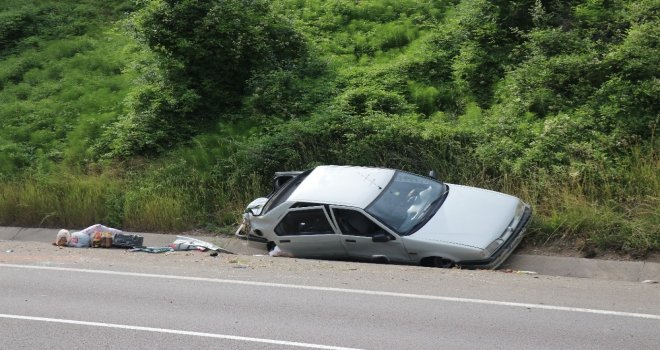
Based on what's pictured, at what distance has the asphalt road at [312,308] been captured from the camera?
803 cm

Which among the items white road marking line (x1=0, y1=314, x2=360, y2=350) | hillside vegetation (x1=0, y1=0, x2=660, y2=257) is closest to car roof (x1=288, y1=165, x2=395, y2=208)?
hillside vegetation (x1=0, y1=0, x2=660, y2=257)

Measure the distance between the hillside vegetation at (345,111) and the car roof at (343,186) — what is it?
201 centimetres

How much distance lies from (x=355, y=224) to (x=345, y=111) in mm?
4947

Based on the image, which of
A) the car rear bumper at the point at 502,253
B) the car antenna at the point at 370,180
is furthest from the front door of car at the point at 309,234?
the car rear bumper at the point at 502,253

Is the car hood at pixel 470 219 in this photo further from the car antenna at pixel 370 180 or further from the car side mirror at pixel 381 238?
the car antenna at pixel 370 180

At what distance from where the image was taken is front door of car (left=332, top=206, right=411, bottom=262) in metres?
11.5

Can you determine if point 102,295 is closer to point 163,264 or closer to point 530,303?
point 163,264

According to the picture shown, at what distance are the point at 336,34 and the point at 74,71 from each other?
6736mm

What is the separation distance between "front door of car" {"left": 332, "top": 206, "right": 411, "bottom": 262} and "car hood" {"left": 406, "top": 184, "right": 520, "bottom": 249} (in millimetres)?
307

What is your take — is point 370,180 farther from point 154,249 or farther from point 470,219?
point 154,249

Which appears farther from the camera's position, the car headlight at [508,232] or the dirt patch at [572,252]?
the dirt patch at [572,252]

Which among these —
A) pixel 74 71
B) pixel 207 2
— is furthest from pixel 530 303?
pixel 74 71

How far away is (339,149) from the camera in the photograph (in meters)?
15.4

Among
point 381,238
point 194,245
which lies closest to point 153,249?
point 194,245
